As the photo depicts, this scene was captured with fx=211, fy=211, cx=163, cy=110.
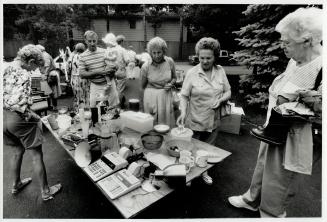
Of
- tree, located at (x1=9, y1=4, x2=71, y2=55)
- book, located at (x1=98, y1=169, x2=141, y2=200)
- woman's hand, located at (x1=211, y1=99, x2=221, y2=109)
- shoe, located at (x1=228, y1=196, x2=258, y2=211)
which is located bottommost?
shoe, located at (x1=228, y1=196, x2=258, y2=211)

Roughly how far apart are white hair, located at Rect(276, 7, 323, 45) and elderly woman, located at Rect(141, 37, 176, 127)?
1.70 m

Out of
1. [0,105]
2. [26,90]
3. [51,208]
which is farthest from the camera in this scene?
[51,208]

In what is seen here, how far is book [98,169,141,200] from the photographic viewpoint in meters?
1.64

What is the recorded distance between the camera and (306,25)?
1.46 m

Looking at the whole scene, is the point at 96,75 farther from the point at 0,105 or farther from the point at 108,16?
the point at 108,16

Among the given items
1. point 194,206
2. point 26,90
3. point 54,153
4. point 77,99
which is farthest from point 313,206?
point 77,99

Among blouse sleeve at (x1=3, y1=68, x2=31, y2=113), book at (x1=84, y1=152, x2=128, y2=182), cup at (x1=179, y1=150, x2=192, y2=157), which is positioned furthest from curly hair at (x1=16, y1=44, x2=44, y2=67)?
cup at (x1=179, y1=150, x2=192, y2=157)

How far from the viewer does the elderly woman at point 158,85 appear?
3053 millimetres

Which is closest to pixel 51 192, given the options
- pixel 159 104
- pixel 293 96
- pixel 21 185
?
pixel 21 185

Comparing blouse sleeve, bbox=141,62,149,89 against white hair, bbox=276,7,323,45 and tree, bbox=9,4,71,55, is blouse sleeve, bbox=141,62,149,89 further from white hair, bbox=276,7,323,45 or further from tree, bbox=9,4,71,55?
tree, bbox=9,4,71,55

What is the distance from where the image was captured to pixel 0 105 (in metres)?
2.03

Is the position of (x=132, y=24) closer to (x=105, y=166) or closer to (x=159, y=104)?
(x=159, y=104)

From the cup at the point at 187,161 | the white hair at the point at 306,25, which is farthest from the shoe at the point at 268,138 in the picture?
the white hair at the point at 306,25

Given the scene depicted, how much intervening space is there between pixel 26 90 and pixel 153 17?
17712 millimetres
